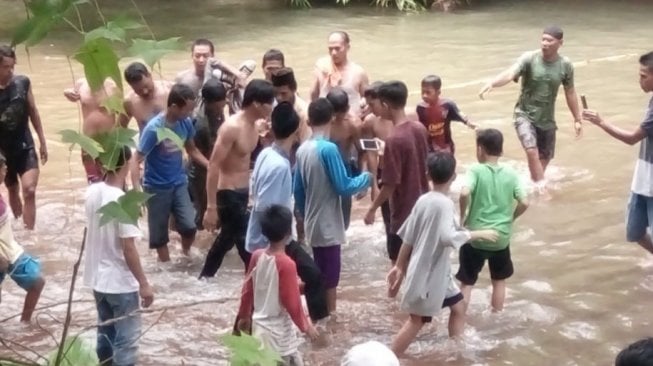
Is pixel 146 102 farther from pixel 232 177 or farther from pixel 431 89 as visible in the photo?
pixel 431 89

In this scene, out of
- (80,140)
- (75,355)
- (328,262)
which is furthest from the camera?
(328,262)

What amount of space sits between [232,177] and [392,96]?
4.13 feet

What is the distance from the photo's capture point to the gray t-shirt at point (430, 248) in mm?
5809

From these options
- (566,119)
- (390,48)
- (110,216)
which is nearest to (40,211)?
(566,119)

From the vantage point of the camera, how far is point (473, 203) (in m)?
6.45

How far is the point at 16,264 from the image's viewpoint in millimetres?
6207

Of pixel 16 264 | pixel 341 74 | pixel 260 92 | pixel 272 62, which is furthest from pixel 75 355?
pixel 341 74

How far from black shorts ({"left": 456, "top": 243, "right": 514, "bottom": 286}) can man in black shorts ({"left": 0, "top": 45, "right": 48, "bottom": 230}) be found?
3649 mm

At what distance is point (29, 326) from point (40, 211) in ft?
8.88

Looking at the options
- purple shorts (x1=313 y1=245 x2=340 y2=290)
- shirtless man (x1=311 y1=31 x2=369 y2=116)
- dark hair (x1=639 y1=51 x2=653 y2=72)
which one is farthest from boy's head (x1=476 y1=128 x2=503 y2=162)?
shirtless man (x1=311 y1=31 x2=369 y2=116)

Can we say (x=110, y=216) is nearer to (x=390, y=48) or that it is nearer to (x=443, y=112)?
(x=443, y=112)

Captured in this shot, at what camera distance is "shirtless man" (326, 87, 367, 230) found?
7352 mm

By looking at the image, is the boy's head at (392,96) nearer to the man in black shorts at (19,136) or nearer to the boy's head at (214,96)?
the boy's head at (214,96)

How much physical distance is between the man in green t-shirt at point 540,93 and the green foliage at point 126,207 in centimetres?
714
